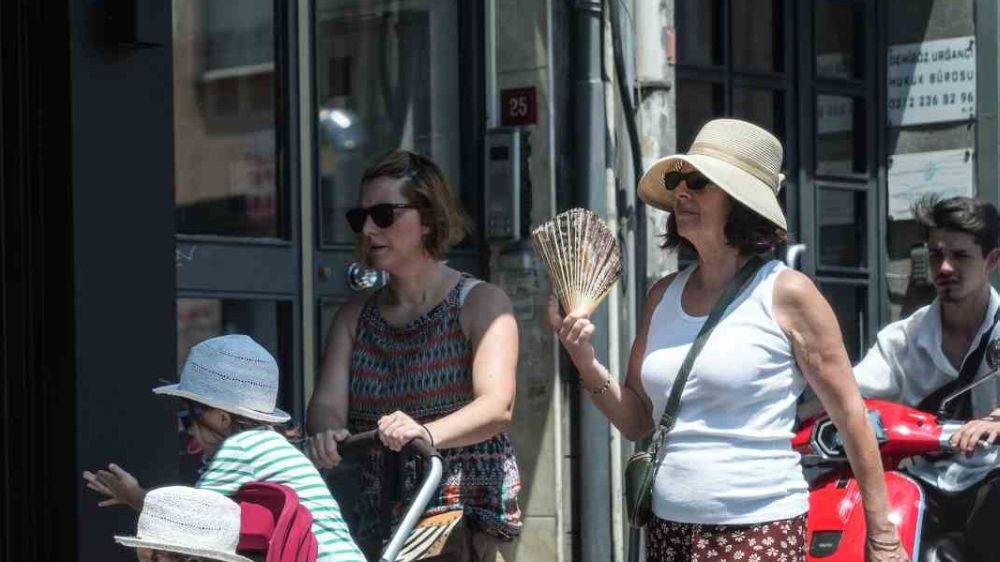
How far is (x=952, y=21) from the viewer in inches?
368

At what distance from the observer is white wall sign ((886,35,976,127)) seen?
9250 mm

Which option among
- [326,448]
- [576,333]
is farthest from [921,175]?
[326,448]

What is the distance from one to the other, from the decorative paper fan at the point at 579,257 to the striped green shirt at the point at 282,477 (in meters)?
0.83

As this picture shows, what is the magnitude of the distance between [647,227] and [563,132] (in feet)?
2.12

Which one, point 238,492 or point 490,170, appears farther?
point 490,170

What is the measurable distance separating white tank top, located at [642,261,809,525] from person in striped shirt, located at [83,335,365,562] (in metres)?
0.81

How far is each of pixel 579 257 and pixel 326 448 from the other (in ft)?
2.57

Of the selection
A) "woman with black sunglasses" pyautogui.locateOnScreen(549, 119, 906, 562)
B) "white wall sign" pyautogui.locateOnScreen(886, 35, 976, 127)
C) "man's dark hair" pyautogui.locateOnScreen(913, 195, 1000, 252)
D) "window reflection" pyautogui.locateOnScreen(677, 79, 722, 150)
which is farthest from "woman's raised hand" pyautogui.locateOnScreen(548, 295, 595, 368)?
"white wall sign" pyautogui.locateOnScreen(886, 35, 976, 127)

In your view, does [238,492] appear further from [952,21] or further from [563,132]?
[952,21]

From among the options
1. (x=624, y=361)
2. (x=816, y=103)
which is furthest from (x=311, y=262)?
(x=816, y=103)

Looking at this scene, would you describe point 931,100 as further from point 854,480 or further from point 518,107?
point 854,480

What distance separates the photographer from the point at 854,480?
5.23 m

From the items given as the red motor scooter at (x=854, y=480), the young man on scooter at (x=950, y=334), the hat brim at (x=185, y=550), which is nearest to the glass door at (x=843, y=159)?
the young man on scooter at (x=950, y=334)

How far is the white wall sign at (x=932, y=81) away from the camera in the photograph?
925 cm
